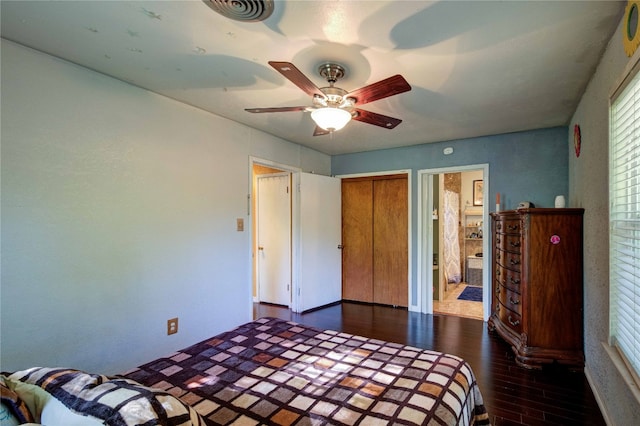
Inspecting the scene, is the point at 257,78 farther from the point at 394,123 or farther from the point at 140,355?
the point at 140,355

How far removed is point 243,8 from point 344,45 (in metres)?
0.63

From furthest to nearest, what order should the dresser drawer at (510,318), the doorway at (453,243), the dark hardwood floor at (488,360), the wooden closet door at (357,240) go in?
the wooden closet door at (357,240), the doorway at (453,243), the dresser drawer at (510,318), the dark hardwood floor at (488,360)

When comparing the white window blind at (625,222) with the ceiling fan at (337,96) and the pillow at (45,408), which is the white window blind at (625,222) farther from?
the pillow at (45,408)

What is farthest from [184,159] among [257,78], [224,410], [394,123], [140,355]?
[224,410]

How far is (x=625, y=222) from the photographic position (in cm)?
170

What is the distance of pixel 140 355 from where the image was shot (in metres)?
2.52

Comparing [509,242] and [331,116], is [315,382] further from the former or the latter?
[509,242]

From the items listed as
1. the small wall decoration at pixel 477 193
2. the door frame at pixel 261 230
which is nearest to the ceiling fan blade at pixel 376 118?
the door frame at pixel 261 230

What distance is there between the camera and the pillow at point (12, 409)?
2.72ft

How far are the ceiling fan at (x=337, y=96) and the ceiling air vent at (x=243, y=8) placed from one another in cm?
29

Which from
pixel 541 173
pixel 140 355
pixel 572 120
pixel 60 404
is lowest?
pixel 140 355

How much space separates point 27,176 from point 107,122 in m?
0.63

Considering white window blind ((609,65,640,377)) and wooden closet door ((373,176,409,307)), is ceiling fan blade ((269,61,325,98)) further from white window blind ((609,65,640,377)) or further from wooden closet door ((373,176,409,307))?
wooden closet door ((373,176,409,307))

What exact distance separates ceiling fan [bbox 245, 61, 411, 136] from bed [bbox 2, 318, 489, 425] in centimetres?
137
